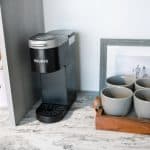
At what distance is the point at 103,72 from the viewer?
100 cm

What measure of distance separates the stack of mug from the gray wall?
0.98 feet

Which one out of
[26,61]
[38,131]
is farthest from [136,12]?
[38,131]

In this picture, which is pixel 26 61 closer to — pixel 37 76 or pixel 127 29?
pixel 37 76

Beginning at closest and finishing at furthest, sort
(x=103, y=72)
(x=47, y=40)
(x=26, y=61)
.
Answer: (x=47, y=40) → (x=26, y=61) → (x=103, y=72)

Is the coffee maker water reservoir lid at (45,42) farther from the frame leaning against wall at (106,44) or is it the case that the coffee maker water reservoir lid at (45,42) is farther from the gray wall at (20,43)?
the frame leaning against wall at (106,44)

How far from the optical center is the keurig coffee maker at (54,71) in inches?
31.0

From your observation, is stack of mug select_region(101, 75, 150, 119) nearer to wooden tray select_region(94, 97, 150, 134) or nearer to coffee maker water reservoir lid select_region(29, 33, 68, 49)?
wooden tray select_region(94, 97, 150, 134)

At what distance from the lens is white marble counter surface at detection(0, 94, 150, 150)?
73 centimetres

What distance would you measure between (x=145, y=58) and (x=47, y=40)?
415 mm

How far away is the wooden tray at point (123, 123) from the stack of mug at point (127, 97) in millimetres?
21

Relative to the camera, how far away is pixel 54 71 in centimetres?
82

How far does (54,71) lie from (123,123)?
290 millimetres

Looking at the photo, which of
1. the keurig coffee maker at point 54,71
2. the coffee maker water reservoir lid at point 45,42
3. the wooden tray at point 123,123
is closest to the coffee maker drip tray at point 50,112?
the keurig coffee maker at point 54,71

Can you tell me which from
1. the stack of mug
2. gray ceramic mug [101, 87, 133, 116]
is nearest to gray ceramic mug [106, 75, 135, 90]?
the stack of mug
